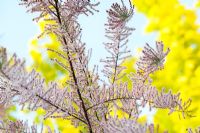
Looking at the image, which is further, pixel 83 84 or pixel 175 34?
pixel 175 34

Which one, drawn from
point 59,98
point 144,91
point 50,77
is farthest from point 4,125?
point 50,77

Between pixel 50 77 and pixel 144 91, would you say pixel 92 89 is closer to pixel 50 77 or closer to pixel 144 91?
pixel 144 91

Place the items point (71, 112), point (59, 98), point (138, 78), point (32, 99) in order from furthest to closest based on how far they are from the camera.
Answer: point (138, 78), point (71, 112), point (59, 98), point (32, 99)

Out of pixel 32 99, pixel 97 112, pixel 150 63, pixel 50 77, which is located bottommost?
pixel 32 99

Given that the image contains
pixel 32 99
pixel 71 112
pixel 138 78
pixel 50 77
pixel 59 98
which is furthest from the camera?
pixel 50 77

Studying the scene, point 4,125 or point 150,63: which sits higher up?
point 150,63

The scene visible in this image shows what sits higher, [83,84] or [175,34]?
[175,34]

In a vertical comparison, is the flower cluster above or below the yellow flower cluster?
below

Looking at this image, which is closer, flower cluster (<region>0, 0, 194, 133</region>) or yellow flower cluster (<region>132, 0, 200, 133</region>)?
flower cluster (<region>0, 0, 194, 133</region>)

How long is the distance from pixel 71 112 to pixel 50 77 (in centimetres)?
692

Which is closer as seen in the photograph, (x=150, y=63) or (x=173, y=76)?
(x=150, y=63)

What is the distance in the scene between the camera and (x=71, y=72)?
138 cm

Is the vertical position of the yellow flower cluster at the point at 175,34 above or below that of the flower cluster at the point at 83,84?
above

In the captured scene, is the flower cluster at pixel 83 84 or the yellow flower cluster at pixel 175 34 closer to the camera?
the flower cluster at pixel 83 84
